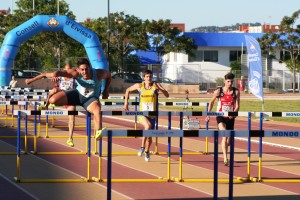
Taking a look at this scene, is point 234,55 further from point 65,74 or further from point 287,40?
point 65,74

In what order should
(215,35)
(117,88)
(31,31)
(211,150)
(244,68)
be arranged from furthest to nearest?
(215,35) < (244,68) < (117,88) < (31,31) < (211,150)

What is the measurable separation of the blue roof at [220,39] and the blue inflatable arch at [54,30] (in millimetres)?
41526

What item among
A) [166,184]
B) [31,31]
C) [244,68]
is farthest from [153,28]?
[166,184]

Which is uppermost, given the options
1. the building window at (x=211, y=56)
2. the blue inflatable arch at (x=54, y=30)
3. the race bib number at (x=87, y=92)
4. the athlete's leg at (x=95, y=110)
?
the building window at (x=211, y=56)

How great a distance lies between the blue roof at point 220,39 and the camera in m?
84.7

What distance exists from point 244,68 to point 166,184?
60067 millimetres

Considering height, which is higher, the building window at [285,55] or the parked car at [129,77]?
the building window at [285,55]

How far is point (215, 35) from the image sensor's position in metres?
85.8

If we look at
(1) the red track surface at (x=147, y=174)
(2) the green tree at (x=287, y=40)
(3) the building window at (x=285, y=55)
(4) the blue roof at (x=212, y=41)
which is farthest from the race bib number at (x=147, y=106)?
(4) the blue roof at (x=212, y=41)

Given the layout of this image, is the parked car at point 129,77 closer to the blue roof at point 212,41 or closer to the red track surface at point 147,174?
the blue roof at point 212,41

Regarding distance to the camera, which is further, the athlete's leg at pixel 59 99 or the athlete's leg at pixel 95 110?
the athlete's leg at pixel 59 99

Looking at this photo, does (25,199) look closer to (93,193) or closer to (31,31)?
(93,193)

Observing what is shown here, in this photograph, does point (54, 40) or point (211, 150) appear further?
point (54, 40)

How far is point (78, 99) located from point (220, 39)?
73.3m
